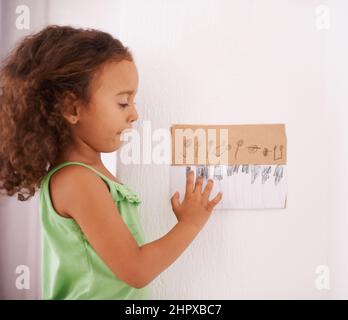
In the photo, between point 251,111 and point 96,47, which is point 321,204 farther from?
point 96,47

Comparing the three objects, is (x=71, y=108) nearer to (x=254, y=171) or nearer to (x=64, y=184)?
(x=64, y=184)

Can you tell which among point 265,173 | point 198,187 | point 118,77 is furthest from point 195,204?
point 118,77

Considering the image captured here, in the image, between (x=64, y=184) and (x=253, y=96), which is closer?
(x=64, y=184)

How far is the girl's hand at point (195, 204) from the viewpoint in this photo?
32.7 inches

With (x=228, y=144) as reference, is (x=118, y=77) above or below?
above

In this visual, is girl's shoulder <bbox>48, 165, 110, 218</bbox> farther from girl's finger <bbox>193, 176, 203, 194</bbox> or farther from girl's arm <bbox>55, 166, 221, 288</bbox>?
girl's finger <bbox>193, 176, 203, 194</bbox>

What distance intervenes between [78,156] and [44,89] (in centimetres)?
13

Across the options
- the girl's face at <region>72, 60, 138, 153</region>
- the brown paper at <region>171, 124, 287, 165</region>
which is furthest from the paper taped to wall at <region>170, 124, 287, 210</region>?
the girl's face at <region>72, 60, 138, 153</region>

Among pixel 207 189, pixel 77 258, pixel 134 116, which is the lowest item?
pixel 77 258

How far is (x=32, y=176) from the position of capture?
2.63ft

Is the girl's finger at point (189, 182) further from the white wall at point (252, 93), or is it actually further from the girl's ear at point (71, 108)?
the girl's ear at point (71, 108)

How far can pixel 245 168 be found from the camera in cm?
84

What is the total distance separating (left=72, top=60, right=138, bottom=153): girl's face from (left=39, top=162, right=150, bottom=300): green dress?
0.20 feet

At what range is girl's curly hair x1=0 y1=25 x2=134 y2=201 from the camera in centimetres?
77
